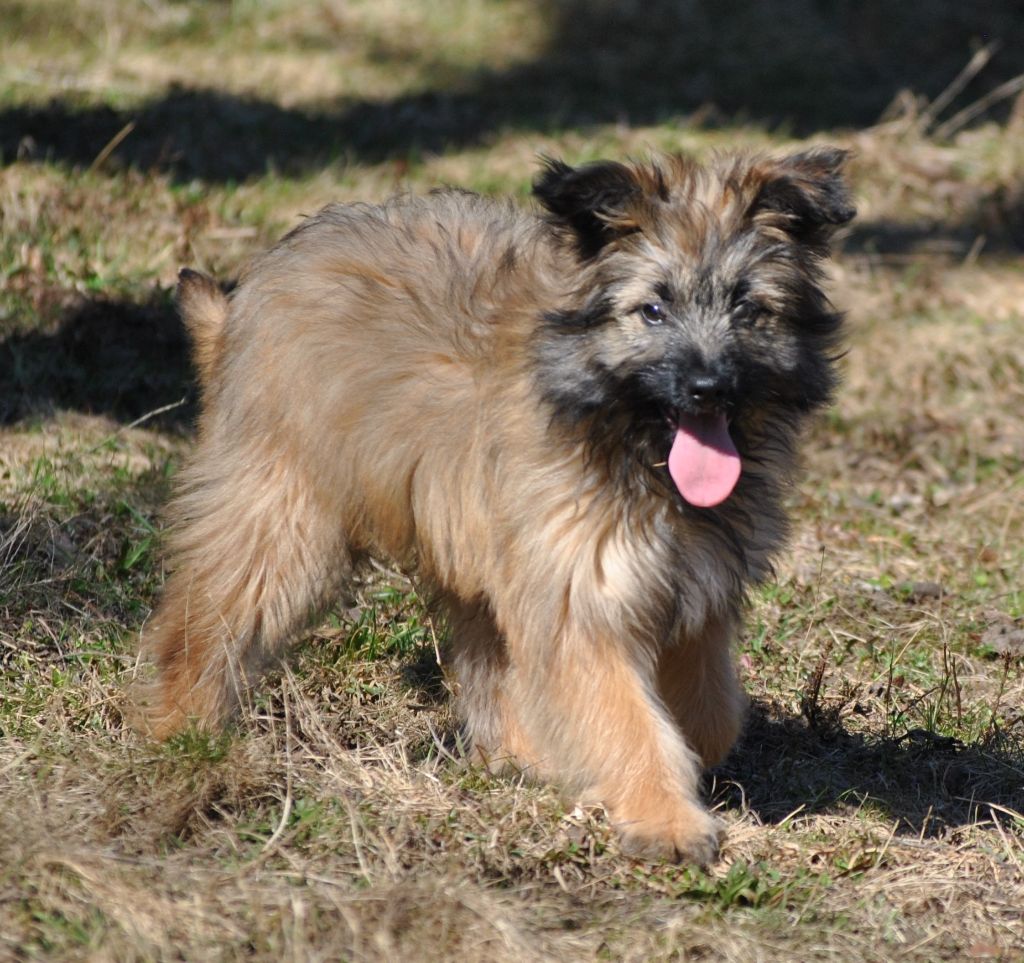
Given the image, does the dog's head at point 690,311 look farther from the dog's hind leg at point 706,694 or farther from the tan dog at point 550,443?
the dog's hind leg at point 706,694

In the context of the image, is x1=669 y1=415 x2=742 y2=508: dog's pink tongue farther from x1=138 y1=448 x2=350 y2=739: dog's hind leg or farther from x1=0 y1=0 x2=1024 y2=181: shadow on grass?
x1=0 y1=0 x2=1024 y2=181: shadow on grass

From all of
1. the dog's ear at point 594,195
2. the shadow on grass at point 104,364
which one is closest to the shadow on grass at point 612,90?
the shadow on grass at point 104,364

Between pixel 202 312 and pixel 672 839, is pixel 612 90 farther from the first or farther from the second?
pixel 672 839

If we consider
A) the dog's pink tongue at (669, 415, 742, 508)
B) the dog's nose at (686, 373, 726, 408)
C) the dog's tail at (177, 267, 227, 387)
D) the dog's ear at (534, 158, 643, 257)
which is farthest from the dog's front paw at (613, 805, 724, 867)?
the dog's tail at (177, 267, 227, 387)

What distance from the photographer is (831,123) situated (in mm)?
11742

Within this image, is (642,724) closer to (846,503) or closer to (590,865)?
(590,865)

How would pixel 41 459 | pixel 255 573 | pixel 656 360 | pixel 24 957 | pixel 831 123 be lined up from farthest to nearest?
pixel 831 123
pixel 41 459
pixel 255 573
pixel 656 360
pixel 24 957

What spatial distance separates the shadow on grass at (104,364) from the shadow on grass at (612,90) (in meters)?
1.69

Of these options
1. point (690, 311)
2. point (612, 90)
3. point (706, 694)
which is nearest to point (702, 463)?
Answer: point (690, 311)

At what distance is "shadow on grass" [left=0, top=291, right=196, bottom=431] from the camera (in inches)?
262

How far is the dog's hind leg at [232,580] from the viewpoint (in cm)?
445

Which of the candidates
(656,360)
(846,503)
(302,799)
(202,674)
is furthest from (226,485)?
(846,503)

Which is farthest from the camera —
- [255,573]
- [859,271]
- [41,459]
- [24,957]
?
[859,271]

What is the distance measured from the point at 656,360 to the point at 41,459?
9.99 ft
